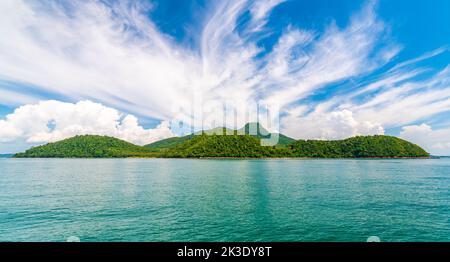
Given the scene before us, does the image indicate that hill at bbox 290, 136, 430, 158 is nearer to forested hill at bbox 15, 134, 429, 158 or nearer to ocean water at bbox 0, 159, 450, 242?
forested hill at bbox 15, 134, 429, 158

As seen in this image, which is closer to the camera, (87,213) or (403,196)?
(87,213)

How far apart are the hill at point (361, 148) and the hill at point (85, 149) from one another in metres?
116

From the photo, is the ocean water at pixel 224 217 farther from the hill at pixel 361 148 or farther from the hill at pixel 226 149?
the hill at pixel 361 148

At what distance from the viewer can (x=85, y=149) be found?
138625 millimetres

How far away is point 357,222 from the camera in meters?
16.3

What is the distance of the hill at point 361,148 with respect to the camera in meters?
167

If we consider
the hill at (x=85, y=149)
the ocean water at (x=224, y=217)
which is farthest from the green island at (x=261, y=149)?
the ocean water at (x=224, y=217)

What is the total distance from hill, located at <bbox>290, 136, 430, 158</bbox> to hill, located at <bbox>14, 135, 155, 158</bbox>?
381 ft

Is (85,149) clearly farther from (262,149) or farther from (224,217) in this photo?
(224,217)
